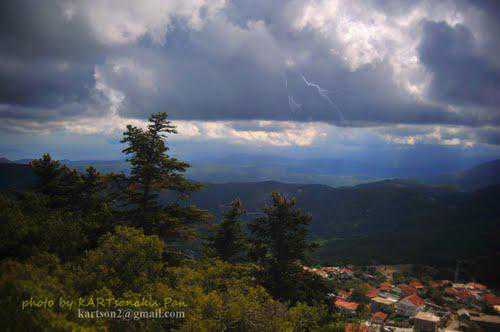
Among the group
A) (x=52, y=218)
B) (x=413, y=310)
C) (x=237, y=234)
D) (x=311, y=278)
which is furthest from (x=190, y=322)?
(x=413, y=310)

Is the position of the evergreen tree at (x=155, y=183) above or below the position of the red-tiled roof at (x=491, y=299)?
above

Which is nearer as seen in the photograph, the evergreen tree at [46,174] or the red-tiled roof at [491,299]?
the evergreen tree at [46,174]

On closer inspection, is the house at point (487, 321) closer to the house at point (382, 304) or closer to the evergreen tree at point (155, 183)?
the house at point (382, 304)

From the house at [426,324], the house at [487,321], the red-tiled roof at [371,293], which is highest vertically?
the house at [426,324]

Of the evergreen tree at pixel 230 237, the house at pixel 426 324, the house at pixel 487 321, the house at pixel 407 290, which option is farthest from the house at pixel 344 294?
the evergreen tree at pixel 230 237

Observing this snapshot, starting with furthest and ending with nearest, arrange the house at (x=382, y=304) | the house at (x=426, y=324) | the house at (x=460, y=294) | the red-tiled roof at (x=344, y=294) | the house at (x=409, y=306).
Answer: the house at (x=460, y=294) < the red-tiled roof at (x=344, y=294) < the house at (x=382, y=304) < the house at (x=409, y=306) < the house at (x=426, y=324)

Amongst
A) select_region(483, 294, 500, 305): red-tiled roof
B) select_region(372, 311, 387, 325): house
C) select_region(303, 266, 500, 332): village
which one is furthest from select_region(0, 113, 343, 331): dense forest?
select_region(483, 294, 500, 305): red-tiled roof

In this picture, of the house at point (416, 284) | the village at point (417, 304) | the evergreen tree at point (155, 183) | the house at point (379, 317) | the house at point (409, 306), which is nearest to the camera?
the evergreen tree at point (155, 183)
